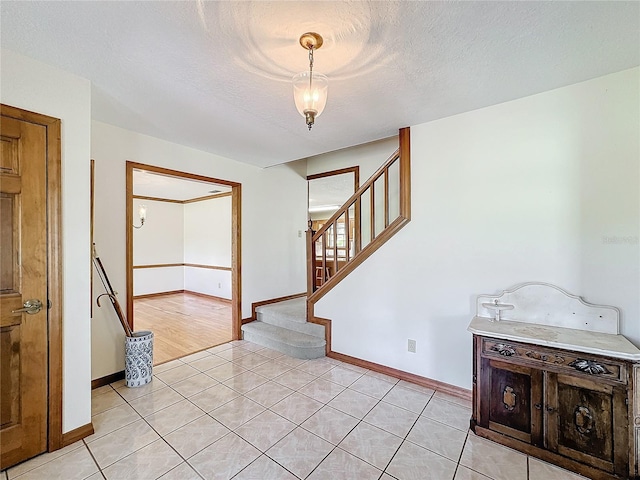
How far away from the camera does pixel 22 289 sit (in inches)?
70.6

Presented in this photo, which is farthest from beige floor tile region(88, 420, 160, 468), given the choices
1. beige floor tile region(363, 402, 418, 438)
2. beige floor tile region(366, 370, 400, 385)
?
beige floor tile region(366, 370, 400, 385)

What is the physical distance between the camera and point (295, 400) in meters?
2.51

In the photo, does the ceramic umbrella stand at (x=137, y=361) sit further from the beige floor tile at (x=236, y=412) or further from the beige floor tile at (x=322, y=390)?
the beige floor tile at (x=322, y=390)

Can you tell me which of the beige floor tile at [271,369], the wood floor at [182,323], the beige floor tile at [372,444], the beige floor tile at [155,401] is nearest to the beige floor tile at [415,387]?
the beige floor tile at [372,444]

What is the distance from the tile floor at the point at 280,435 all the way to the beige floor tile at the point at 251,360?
0.24 meters

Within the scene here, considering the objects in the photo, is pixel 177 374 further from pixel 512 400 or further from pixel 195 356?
pixel 512 400

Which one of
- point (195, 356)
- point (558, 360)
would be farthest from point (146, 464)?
point (558, 360)

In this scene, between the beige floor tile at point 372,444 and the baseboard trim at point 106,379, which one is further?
the baseboard trim at point 106,379

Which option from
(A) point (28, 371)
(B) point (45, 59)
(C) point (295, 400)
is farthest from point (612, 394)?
(B) point (45, 59)

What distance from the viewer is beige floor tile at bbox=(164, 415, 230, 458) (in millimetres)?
1910

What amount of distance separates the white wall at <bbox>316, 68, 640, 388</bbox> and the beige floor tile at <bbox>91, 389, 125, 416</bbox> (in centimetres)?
230

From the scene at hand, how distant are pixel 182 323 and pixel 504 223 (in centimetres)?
489

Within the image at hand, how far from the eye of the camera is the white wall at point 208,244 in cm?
660

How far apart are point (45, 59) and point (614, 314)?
4.16 meters
